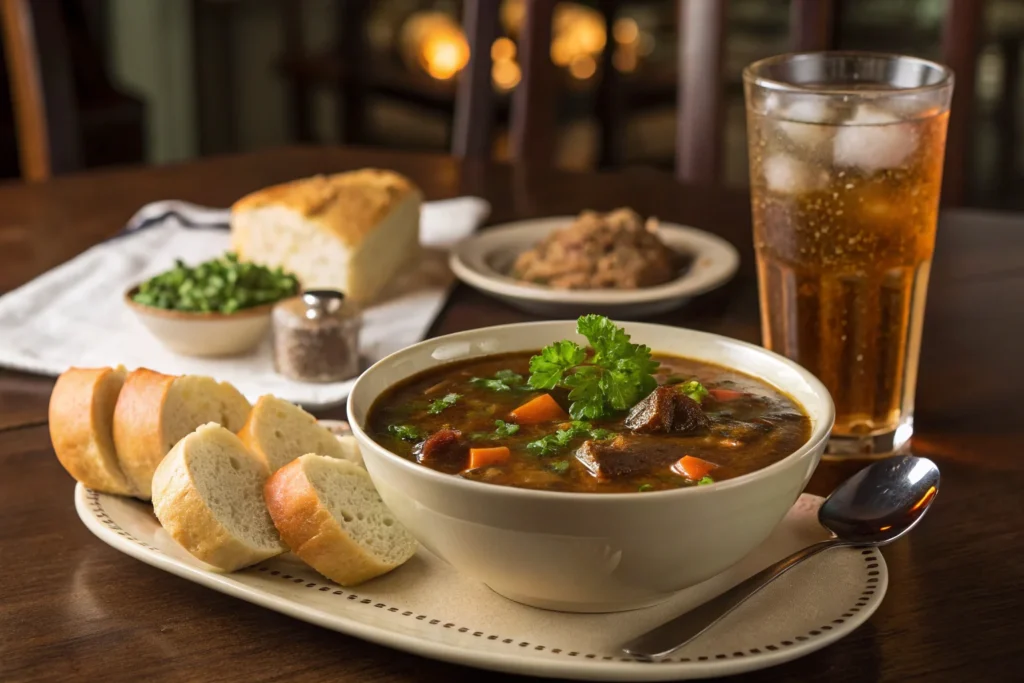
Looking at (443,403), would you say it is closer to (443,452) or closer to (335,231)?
(443,452)

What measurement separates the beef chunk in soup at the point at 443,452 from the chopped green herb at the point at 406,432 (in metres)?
0.02

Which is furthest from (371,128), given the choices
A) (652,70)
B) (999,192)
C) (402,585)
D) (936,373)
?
(402,585)

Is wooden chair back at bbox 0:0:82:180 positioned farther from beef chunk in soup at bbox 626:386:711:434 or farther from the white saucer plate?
beef chunk in soup at bbox 626:386:711:434

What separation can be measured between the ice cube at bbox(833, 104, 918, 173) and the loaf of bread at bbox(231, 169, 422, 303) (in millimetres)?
1250

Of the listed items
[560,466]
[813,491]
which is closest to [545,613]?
[560,466]

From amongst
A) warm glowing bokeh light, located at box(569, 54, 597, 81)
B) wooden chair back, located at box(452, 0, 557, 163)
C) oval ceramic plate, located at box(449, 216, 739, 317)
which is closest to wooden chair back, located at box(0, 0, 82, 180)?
wooden chair back, located at box(452, 0, 557, 163)

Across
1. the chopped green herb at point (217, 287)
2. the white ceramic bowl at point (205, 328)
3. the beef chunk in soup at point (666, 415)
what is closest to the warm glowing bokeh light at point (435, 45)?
the chopped green herb at point (217, 287)

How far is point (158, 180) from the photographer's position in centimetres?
330

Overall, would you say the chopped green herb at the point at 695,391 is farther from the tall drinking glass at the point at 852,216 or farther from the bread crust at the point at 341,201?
the bread crust at the point at 341,201

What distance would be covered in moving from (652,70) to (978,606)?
6.48 metres

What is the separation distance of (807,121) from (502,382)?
613 mm

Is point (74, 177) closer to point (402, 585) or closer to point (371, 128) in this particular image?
point (402, 585)

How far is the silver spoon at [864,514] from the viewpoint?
1.23 metres

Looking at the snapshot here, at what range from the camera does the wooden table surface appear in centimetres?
120
